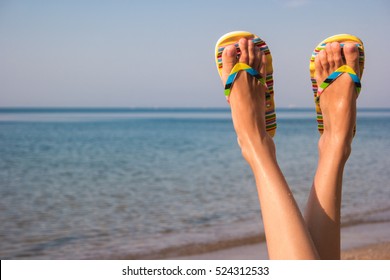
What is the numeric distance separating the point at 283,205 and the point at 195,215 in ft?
9.24

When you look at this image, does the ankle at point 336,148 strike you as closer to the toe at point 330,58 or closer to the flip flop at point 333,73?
the flip flop at point 333,73

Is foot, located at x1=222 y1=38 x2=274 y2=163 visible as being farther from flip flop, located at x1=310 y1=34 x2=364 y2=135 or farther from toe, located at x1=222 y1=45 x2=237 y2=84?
flip flop, located at x1=310 y1=34 x2=364 y2=135

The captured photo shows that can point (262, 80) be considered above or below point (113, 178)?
above

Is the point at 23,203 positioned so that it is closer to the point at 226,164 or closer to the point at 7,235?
the point at 7,235

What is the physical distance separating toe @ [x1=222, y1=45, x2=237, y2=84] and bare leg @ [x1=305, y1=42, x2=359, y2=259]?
404 millimetres

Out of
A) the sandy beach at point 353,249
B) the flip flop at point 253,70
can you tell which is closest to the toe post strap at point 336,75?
the flip flop at point 253,70

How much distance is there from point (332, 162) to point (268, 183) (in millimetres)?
286

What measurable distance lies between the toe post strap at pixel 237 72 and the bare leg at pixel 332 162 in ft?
0.90

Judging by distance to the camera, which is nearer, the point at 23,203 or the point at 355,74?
the point at 355,74

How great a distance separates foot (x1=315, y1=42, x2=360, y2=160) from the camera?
1938 mm

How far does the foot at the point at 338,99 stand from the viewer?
1938 mm
